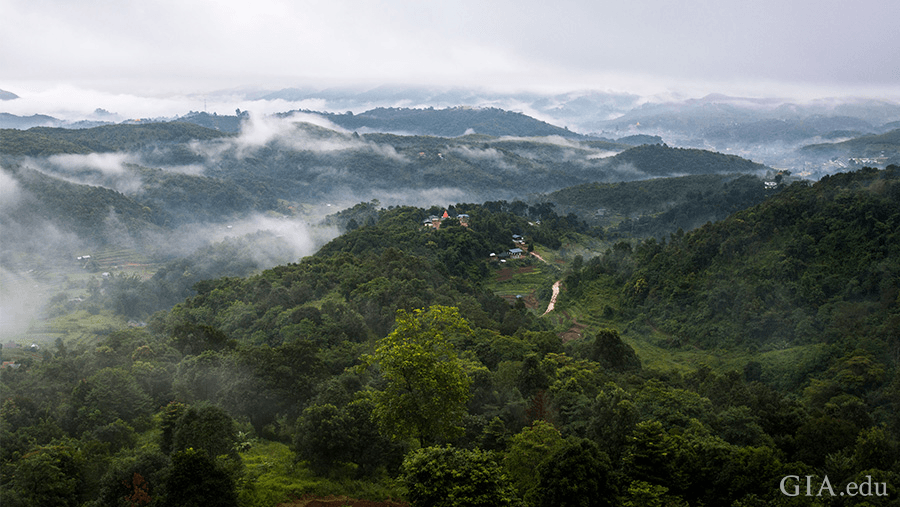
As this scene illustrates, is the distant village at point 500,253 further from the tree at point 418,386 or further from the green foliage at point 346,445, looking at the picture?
the tree at point 418,386

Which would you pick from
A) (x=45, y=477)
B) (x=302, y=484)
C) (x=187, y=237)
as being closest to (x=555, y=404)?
(x=302, y=484)

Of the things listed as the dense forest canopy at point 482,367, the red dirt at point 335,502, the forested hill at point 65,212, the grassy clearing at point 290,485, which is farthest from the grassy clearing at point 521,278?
the forested hill at point 65,212

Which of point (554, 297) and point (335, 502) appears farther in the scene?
point (554, 297)

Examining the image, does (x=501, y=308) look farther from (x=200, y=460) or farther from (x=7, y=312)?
(x=7, y=312)

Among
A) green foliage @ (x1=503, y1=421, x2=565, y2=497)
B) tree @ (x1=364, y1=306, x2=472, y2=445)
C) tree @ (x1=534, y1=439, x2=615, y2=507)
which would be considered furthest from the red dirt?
tree @ (x1=534, y1=439, x2=615, y2=507)

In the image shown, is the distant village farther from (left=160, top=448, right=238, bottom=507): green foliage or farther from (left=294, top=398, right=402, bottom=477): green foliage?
(left=160, top=448, right=238, bottom=507): green foliage

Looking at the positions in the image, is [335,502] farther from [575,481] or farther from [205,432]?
[575,481]

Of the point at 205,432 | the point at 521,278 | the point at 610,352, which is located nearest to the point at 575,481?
the point at 205,432
